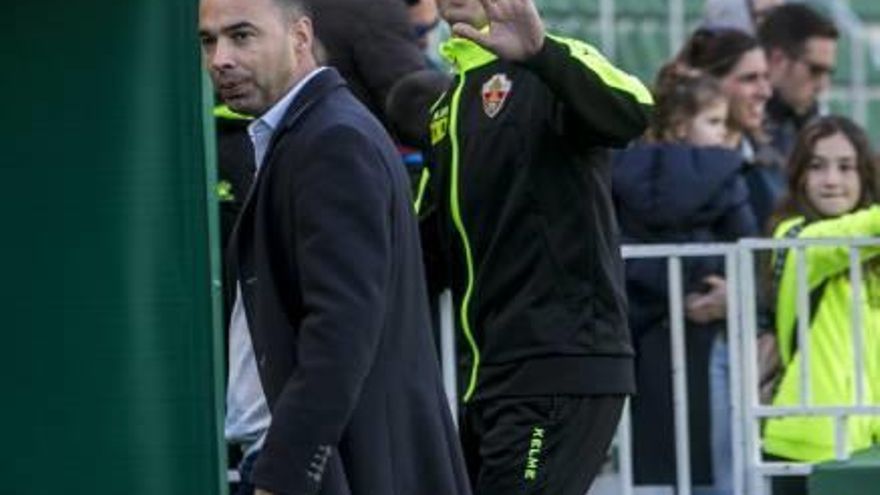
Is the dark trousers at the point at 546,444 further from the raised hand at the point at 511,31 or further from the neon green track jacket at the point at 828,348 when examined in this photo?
the neon green track jacket at the point at 828,348

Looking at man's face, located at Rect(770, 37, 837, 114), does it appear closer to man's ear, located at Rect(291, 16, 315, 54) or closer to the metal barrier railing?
the metal barrier railing

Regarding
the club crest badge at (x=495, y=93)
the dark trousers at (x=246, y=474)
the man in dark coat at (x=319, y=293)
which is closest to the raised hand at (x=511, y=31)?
the club crest badge at (x=495, y=93)

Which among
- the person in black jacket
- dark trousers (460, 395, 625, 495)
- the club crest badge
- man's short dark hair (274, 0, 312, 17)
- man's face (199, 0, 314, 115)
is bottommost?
dark trousers (460, 395, 625, 495)

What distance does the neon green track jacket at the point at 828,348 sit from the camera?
8.72 metres

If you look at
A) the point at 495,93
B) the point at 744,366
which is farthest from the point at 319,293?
the point at 744,366

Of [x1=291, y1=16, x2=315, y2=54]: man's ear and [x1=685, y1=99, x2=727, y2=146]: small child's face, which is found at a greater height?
[x1=291, y1=16, x2=315, y2=54]: man's ear

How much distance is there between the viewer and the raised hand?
655 centimetres

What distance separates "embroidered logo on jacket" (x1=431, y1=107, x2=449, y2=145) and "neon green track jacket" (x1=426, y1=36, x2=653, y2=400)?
0.20 ft

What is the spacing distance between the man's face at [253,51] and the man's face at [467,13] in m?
1.08

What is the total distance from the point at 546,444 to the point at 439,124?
2.93 ft

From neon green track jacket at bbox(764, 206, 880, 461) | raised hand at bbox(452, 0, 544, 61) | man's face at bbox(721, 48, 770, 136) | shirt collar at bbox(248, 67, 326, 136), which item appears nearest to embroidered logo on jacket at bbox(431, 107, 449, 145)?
raised hand at bbox(452, 0, 544, 61)

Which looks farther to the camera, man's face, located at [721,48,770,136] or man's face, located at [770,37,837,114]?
man's face, located at [770,37,837,114]

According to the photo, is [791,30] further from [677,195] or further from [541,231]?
[541,231]

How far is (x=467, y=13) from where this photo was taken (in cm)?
682
